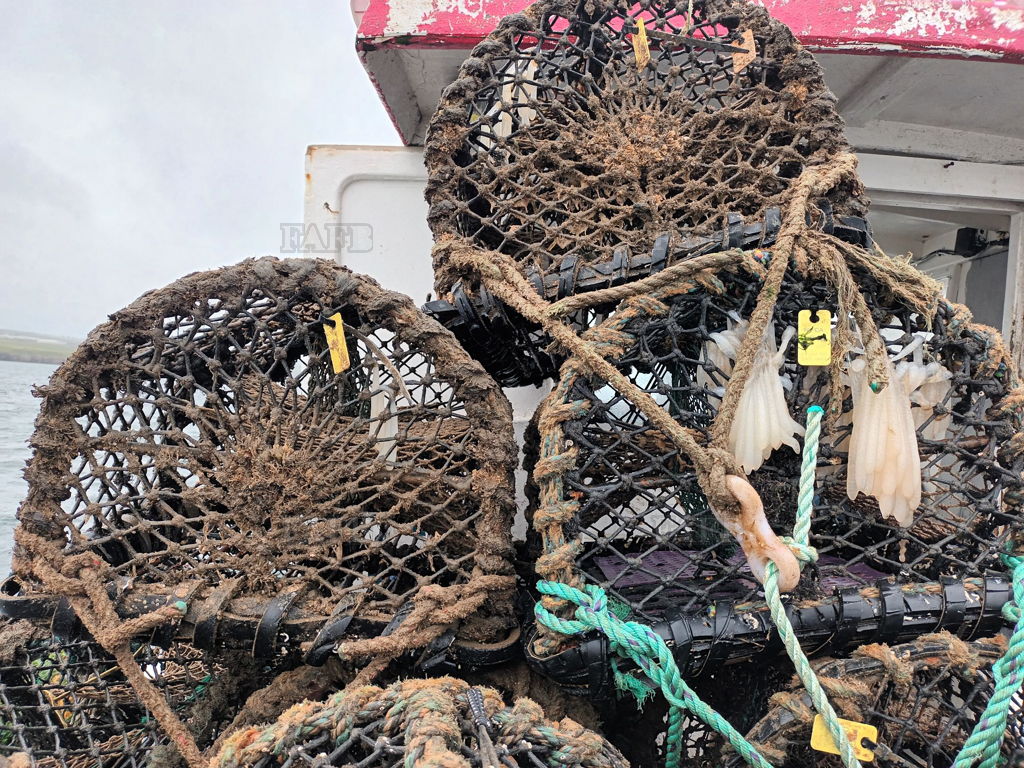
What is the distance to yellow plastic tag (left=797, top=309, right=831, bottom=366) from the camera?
0.85 metres

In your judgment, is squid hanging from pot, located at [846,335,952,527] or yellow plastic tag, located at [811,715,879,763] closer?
yellow plastic tag, located at [811,715,879,763]

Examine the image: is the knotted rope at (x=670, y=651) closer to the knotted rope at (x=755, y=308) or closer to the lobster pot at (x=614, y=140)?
the knotted rope at (x=755, y=308)

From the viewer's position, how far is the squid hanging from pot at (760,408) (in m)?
0.84

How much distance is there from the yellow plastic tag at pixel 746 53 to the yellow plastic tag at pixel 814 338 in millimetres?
596

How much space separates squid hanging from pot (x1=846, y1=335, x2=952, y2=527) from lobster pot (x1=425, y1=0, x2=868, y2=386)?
0.40m

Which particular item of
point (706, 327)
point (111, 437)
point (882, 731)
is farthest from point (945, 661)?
point (111, 437)

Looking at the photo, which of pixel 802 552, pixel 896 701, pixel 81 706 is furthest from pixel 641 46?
pixel 81 706

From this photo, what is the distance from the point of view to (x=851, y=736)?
723 mm

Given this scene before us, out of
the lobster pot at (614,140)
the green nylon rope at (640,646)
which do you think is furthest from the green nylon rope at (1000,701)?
the lobster pot at (614,140)

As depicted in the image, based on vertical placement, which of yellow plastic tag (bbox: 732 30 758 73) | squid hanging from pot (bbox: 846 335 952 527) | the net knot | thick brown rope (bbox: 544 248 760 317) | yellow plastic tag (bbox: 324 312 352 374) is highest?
yellow plastic tag (bbox: 732 30 758 73)

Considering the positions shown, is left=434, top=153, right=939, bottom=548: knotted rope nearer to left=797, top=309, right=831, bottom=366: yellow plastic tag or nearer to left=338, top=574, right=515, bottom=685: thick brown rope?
left=797, top=309, right=831, bottom=366: yellow plastic tag

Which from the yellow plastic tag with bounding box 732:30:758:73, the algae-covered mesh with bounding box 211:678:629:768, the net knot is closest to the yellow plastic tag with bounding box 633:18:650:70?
the yellow plastic tag with bounding box 732:30:758:73

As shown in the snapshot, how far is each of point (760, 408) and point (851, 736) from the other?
0.44 meters

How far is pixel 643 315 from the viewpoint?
33.5 inches
